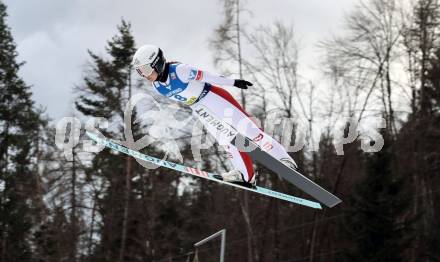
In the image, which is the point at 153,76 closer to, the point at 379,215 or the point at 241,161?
the point at 241,161

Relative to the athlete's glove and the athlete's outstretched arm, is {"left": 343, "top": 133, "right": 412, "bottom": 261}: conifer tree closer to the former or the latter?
the athlete's outstretched arm

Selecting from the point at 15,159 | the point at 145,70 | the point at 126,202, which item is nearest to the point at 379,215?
the point at 126,202

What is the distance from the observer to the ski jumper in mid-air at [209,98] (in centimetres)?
651

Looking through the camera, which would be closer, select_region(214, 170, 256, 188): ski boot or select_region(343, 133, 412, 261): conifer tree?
select_region(214, 170, 256, 188): ski boot

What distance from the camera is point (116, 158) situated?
22.6 metres

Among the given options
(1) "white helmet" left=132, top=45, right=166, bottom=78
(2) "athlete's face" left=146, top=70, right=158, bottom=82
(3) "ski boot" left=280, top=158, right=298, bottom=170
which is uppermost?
(1) "white helmet" left=132, top=45, right=166, bottom=78

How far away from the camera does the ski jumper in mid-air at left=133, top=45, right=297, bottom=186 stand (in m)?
6.51

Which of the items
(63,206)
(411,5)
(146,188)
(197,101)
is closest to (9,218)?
(63,206)

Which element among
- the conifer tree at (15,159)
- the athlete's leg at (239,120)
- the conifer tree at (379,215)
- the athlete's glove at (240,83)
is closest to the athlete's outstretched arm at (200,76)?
the athlete's glove at (240,83)

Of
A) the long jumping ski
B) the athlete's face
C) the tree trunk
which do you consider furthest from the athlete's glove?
the tree trunk

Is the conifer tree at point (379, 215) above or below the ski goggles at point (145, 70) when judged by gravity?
above

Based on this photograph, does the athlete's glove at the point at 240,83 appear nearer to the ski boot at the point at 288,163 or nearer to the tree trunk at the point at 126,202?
the ski boot at the point at 288,163

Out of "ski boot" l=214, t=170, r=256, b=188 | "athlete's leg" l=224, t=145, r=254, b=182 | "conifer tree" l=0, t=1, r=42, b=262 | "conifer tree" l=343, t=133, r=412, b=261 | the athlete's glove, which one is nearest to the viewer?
the athlete's glove

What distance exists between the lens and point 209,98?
7.05 meters
